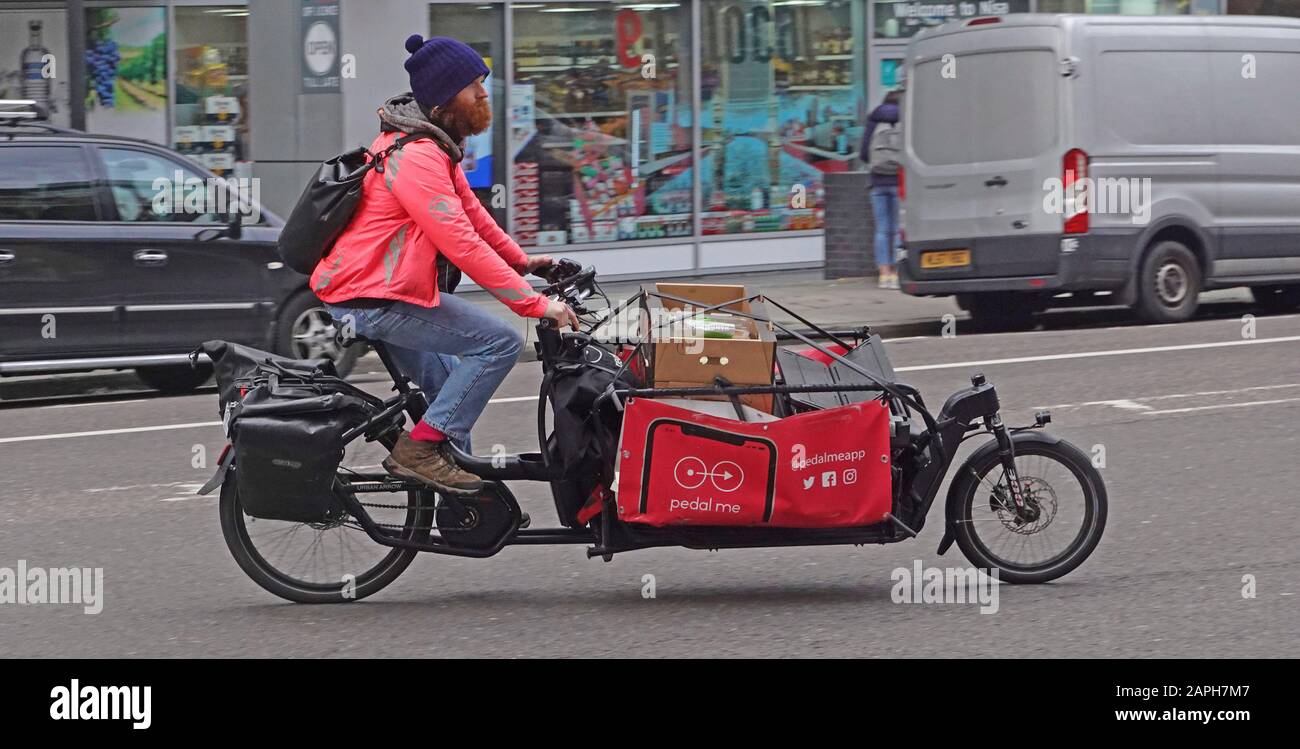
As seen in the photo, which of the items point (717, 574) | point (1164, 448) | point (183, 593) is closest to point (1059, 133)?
point (1164, 448)

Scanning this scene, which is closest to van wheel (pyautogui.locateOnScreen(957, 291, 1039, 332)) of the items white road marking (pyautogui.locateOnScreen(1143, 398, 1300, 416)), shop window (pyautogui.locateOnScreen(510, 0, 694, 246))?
shop window (pyautogui.locateOnScreen(510, 0, 694, 246))

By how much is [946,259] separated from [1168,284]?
1737 mm

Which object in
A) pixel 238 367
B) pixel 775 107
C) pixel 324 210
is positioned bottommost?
pixel 238 367

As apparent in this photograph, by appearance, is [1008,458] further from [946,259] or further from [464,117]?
[946,259]

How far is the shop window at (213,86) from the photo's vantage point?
17.0 m

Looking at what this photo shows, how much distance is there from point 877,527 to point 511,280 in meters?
1.42

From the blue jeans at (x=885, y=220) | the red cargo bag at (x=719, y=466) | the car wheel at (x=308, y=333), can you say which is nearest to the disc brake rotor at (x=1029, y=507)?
the red cargo bag at (x=719, y=466)

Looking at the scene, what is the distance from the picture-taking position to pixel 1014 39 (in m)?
13.8

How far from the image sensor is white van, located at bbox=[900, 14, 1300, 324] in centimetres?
1380

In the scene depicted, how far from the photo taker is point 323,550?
239 inches

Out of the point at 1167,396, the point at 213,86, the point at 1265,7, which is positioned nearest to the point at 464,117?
the point at 1167,396

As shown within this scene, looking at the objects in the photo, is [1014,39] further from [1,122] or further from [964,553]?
[964,553]
